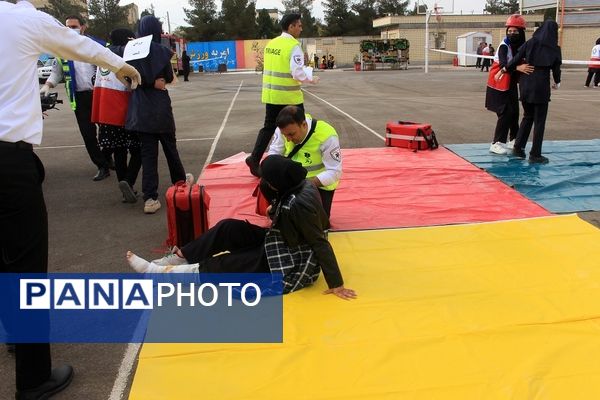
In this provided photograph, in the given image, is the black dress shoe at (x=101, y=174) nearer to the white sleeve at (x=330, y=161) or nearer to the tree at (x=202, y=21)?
the white sleeve at (x=330, y=161)

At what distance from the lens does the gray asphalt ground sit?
2873mm

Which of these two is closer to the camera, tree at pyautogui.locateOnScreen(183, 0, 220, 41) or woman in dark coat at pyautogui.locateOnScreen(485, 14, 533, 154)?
woman in dark coat at pyautogui.locateOnScreen(485, 14, 533, 154)

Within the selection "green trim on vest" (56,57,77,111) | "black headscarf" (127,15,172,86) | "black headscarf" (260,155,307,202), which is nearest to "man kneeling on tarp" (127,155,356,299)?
"black headscarf" (260,155,307,202)

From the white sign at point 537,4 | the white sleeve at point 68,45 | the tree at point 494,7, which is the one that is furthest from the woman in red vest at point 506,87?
the tree at point 494,7

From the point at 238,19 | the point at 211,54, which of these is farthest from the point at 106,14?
the point at 211,54

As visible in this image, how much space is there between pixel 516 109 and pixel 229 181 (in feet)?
13.2

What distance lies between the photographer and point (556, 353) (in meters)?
2.66

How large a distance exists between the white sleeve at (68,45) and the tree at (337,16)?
69.4 metres

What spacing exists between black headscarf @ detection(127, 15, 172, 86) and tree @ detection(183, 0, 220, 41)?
64.8 metres

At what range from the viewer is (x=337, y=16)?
2781 inches

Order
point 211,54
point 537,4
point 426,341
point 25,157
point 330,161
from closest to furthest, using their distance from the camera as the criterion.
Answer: point 25,157, point 426,341, point 330,161, point 537,4, point 211,54

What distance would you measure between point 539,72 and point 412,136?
1808 mm

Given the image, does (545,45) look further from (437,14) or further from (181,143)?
(437,14)

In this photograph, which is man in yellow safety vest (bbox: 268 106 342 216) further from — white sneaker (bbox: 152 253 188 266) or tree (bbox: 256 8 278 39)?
tree (bbox: 256 8 278 39)
